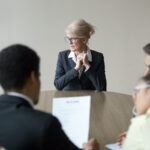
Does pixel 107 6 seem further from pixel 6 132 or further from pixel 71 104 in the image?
pixel 6 132

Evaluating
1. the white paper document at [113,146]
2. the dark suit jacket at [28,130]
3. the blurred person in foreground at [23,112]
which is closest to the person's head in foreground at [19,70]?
the blurred person in foreground at [23,112]

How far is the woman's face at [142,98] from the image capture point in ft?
3.67

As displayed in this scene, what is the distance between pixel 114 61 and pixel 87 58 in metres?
1.41

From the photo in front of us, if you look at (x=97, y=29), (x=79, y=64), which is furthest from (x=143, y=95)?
(x=97, y=29)

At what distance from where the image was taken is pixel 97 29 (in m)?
3.65

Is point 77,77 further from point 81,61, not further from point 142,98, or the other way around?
point 142,98

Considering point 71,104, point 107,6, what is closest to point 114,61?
point 107,6

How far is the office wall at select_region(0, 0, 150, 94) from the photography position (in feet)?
11.3

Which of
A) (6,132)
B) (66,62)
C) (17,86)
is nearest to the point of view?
(6,132)

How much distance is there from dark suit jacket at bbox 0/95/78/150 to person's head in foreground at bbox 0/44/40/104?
102 mm

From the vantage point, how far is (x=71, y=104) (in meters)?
1.43

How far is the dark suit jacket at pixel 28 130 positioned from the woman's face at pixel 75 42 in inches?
56.1

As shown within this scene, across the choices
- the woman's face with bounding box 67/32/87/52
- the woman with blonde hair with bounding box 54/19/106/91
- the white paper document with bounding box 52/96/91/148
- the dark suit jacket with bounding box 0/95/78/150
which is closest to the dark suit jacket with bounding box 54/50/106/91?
the woman with blonde hair with bounding box 54/19/106/91

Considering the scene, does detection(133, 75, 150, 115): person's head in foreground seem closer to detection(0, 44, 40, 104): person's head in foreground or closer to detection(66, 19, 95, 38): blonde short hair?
detection(0, 44, 40, 104): person's head in foreground
